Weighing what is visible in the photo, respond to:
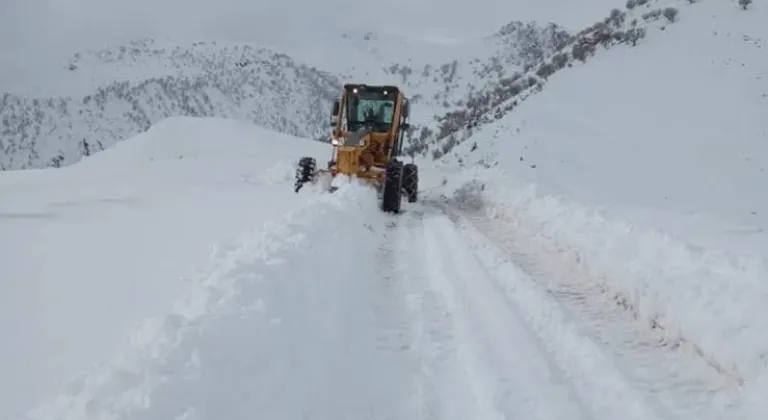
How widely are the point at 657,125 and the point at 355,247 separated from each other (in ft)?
59.4

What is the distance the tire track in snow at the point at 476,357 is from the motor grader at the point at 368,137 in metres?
6.99

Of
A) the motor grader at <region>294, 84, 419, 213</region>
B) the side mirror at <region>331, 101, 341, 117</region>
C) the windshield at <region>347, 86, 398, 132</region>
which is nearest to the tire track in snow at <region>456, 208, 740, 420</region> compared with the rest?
the motor grader at <region>294, 84, 419, 213</region>

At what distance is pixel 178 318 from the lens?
488 centimetres

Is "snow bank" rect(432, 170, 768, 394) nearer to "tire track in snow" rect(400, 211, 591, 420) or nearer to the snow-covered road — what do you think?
the snow-covered road

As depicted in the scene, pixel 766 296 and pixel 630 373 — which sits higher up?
pixel 766 296

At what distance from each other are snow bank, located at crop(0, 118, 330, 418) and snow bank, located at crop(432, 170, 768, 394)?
15.0 feet

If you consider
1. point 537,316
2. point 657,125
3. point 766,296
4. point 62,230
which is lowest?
point 62,230

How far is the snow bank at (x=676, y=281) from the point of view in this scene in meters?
5.25

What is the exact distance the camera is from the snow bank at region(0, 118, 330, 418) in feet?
16.3

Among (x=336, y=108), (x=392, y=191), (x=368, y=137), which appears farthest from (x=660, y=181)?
(x=336, y=108)

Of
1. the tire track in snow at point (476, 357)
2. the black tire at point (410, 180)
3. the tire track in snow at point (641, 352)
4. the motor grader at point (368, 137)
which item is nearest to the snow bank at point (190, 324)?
the tire track in snow at point (476, 357)

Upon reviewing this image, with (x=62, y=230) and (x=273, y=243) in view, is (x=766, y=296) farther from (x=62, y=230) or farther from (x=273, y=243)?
(x=62, y=230)

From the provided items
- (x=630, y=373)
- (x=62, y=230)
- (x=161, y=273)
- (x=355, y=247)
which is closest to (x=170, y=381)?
(x=630, y=373)

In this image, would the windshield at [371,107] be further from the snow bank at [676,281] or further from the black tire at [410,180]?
the snow bank at [676,281]
